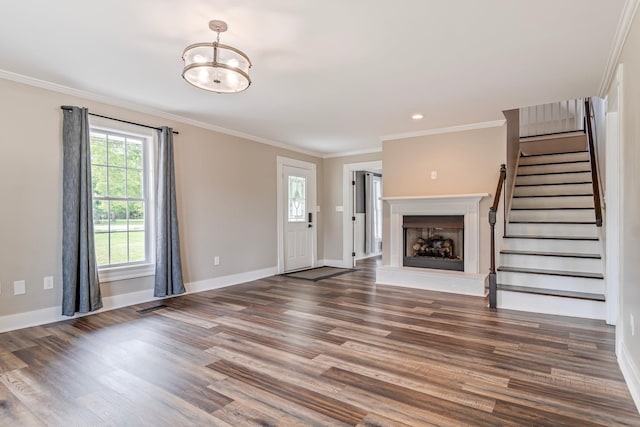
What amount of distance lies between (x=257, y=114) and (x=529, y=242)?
3.88 metres

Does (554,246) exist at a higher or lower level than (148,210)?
lower

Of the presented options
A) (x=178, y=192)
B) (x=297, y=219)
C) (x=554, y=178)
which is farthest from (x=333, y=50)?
(x=554, y=178)

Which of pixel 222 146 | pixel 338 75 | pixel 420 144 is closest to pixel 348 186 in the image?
pixel 420 144

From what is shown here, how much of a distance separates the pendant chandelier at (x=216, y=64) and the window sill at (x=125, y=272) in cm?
255

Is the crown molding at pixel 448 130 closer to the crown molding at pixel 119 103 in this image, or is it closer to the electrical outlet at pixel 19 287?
the crown molding at pixel 119 103

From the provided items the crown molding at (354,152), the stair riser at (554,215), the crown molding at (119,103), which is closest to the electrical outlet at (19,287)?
the crown molding at (119,103)

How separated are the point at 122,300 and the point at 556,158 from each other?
6895mm

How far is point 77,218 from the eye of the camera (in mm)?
3605

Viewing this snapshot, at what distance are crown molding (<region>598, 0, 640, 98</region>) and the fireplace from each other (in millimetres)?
2327

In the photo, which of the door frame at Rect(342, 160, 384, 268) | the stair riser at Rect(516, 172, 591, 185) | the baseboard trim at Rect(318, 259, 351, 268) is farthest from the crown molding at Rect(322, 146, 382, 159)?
the stair riser at Rect(516, 172, 591, 185)

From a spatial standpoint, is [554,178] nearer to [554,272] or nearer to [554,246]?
[554,246]

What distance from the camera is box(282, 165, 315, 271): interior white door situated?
6523 mm

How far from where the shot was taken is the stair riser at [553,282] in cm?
377

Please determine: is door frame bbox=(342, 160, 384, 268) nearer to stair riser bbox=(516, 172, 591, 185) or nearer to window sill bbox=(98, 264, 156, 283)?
stair riser bbox=(516, 172, 591, 185)
